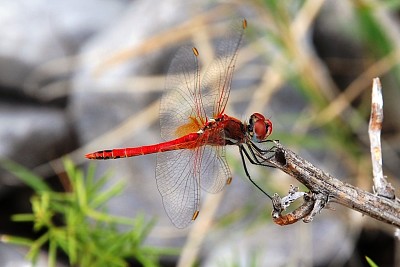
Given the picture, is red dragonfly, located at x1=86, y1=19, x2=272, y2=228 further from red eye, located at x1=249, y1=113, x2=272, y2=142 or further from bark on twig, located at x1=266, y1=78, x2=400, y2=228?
bark on twig, located at x1=266, y1=78, x2=400, y2=228

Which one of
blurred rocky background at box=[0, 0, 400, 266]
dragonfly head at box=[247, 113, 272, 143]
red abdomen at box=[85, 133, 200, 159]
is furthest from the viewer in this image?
blurred rocky background at box=[0, 0, 400, 266]

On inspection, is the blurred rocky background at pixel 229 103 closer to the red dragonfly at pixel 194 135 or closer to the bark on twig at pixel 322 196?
the red dragonfly at pixel 194 135

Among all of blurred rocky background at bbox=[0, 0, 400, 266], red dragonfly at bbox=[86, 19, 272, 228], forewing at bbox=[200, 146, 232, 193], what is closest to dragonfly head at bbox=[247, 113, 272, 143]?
red dragonfly at bbox=[86, 19, 272, 228]

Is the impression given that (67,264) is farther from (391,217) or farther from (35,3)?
(391,217)

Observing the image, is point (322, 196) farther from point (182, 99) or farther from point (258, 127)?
point (182, 99)

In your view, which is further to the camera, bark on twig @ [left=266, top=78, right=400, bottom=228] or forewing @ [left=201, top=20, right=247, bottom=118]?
forewing @ [left=201, top=20, right=247, bottom=118]

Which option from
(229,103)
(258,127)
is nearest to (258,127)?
(258,127)
